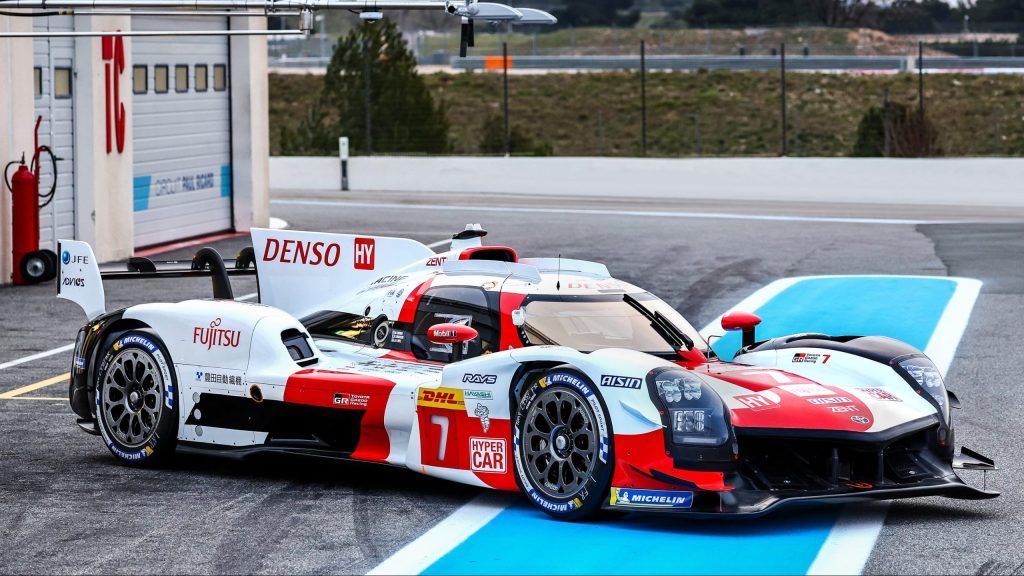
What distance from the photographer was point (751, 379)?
822 centimetres

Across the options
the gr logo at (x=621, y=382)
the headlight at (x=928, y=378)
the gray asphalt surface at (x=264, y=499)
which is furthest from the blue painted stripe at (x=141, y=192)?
the gr logo at (x=621, y=382)

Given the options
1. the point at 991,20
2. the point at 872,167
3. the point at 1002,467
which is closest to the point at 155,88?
the point at 872,167

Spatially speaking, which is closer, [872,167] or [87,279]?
[87,279]

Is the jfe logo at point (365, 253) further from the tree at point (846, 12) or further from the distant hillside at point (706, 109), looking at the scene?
the tree at point (846, 12)

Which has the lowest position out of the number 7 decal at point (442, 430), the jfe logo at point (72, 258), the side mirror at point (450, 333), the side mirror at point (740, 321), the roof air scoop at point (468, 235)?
the number 7 decal at point (442, 430)

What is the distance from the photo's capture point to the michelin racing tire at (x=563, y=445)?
7.59 meters

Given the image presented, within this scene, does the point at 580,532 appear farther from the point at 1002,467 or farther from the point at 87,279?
the point at 87,279

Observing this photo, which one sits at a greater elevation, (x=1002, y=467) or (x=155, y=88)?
(x=155, y=88)

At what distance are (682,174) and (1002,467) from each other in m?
23.5

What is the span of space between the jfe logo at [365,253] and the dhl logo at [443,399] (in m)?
1.98

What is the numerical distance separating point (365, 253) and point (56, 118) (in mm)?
11450

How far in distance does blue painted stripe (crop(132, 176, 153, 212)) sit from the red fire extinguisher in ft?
11.2

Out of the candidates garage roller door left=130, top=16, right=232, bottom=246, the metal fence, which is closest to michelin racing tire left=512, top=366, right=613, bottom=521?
garage roller door left=130, top=16, right=232, bottom=246

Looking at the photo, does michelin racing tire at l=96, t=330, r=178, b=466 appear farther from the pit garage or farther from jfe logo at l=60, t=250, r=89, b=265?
the pit garage
